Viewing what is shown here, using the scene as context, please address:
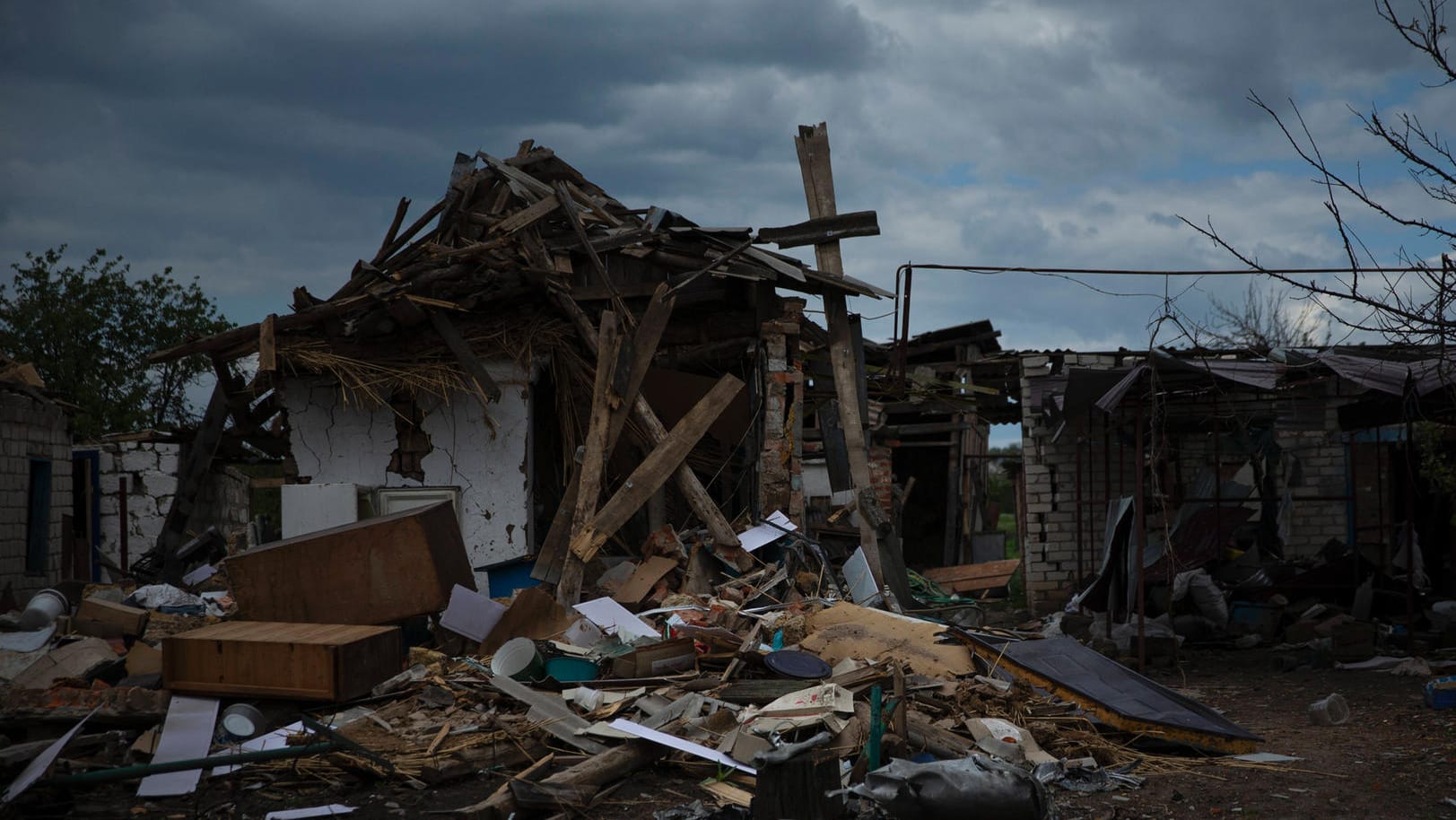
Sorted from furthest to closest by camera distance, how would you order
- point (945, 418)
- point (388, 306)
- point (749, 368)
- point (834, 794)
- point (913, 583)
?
point (945, 418), point (913, 583), point (749, 368), point (388, 306), point (834, 794)

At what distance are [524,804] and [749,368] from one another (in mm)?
6910

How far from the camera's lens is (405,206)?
12.4 m

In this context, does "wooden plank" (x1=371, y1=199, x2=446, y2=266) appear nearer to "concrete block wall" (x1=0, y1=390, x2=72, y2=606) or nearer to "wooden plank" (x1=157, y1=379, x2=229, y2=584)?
"wooden plank" (x1=157, y1=379, x2=229, y2=584)

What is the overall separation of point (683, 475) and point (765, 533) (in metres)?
0.93

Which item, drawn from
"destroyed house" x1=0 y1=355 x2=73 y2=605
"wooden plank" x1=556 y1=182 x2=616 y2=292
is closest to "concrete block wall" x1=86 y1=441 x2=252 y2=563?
"destroyed house" x1=0 y1=355 x2=73 y2=605

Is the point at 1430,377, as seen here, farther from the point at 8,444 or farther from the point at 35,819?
the point at 8,444

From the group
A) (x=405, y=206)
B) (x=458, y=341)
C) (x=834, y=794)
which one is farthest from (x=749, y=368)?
(x=834, y=794)

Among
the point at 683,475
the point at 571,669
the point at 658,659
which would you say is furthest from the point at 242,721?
the point at 683,475

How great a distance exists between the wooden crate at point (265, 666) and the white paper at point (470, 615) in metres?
1.05

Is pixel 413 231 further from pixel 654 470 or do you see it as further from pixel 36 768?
pixel 36 768

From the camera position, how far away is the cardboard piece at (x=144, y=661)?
7969 mm

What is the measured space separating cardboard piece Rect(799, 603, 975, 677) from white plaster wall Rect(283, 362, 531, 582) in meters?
3.97

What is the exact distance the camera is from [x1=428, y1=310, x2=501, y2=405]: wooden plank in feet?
→ 35.5

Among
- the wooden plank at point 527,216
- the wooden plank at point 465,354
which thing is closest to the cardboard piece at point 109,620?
the wooden plank at point 465,354
